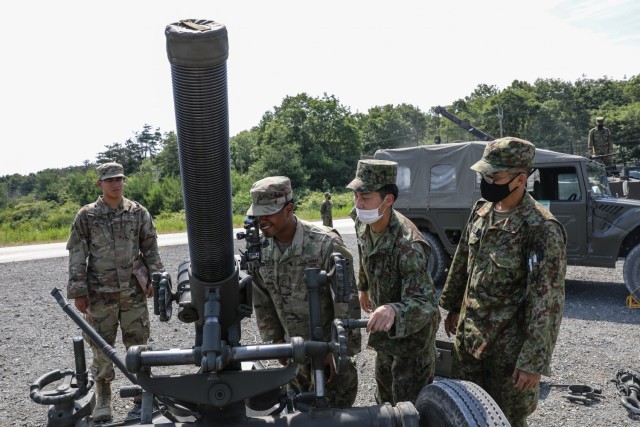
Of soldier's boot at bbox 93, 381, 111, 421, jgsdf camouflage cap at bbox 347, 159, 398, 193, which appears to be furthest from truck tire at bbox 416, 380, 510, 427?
soldier's boot at bbox 93, 381, 111, 421

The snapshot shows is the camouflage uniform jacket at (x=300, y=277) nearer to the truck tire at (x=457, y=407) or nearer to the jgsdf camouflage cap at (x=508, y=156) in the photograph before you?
the truck tire at (x=457, y=407)

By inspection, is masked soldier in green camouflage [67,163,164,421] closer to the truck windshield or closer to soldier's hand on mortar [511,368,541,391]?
soldier's hand on mortar [511,368,541,391]

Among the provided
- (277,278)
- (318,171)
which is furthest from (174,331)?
(318,171)

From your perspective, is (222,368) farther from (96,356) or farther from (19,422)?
(19,422)

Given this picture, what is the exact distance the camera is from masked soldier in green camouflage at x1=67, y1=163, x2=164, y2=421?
4.60 metres

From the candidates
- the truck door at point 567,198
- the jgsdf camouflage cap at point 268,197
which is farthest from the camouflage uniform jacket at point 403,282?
the truck door at point 567,198

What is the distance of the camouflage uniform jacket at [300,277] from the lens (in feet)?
10.1

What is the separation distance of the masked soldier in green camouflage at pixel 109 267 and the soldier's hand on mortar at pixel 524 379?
3071 millimetres

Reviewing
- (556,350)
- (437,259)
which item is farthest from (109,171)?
(437,259)

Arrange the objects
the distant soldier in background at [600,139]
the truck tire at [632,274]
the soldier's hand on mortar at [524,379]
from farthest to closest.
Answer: the distant soldier in background at [600,139]
the truck tire at [632,274]
the soldier's hand on mortar at [524,379]

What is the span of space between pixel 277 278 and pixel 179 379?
100cm

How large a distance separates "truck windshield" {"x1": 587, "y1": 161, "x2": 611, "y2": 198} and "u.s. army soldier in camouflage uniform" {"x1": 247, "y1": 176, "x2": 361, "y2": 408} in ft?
18.9

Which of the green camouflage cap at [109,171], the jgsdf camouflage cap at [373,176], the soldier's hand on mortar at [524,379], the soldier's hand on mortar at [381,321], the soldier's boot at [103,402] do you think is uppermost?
the green camouflage cap at [109,171]

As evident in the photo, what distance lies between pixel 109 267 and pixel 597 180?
6.46 metres
